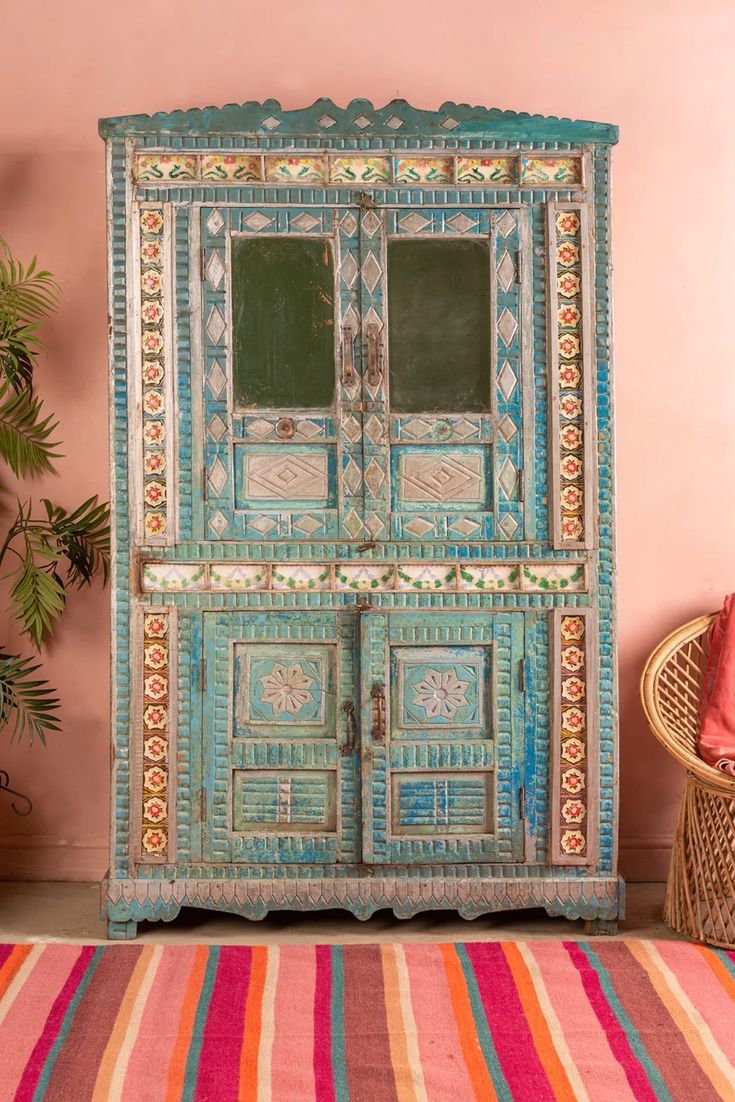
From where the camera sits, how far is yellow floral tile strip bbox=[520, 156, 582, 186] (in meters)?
2.96

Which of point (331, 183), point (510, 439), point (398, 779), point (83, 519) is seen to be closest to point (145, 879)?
point (398, 779)

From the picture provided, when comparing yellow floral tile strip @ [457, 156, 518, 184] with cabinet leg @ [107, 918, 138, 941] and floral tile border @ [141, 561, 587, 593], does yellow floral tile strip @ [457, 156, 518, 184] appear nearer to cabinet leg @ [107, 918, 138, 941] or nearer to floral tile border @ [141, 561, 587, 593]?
floral tile border @ [141, 561, 587, 593]

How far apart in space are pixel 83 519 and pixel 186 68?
4.89 ft

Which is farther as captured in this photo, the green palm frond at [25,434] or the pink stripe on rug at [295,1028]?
the green palm frond at [25,434]

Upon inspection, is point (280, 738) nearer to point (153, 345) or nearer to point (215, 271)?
point (153, 345)

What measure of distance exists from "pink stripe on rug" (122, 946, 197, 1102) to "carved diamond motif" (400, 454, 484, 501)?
53.1 inches

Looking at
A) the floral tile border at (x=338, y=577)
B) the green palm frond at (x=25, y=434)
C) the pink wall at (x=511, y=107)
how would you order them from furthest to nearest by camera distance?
the pink wall at (x=511, y=107)
the green palm frond at (x=25, y=434)
the floral tile border at (x=338, y=577)

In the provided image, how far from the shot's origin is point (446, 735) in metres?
2.98

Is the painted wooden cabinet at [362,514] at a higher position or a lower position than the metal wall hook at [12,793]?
higher

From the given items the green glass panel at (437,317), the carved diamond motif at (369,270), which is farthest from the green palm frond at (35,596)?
the carved diamond motif at (369,270)

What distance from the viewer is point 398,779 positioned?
9.78ft

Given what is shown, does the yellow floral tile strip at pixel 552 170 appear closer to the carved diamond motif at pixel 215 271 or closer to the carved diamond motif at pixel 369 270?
the carved diamond motif at pixel 369 270

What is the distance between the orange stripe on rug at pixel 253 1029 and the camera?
2.18 metres

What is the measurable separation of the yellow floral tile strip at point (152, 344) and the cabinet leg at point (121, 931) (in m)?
1.06
